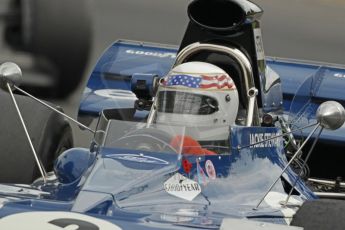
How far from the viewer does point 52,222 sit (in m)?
3.31

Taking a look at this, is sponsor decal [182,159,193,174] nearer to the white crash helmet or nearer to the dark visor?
the white crash helmet

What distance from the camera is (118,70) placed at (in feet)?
23.0

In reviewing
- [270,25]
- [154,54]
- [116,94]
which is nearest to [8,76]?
[116,94]

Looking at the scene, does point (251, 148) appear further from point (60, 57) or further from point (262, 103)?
point (60, 57)

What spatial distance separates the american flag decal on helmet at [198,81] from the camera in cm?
444

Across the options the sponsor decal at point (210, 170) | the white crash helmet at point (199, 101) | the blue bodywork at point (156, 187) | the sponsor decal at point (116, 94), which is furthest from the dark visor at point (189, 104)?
the sponsor decal at point (116, 94)

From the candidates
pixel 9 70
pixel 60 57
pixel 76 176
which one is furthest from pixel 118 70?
pixel 60 57

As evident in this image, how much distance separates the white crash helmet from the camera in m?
4.36

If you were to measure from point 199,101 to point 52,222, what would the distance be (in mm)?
1298

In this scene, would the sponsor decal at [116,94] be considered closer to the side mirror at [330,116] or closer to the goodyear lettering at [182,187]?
the goodyear lettering at [182,187]

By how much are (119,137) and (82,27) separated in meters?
1.41

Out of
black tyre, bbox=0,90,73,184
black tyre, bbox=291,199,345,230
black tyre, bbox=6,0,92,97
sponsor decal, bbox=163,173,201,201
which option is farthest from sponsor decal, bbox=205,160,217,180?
black tyre, bbox=0,90,73,184

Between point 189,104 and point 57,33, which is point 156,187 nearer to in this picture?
point 189,104

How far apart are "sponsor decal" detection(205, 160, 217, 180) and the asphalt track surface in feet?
22.0
